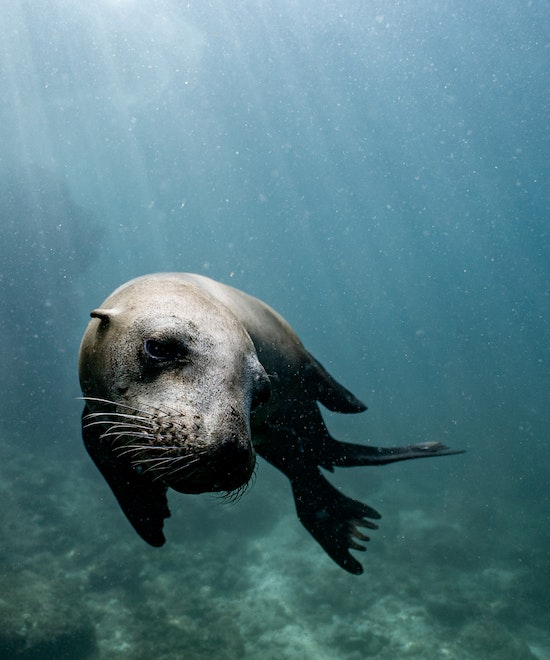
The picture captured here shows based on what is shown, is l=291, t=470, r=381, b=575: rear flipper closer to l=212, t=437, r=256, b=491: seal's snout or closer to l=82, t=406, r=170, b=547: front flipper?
l=82, t=406, r=170, b=547: front flipper

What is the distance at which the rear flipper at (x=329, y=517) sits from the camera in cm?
388

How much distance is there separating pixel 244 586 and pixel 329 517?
8.76 m

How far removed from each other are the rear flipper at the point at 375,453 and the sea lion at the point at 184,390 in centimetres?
2

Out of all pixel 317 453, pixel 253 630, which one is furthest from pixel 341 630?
pixel 317 453

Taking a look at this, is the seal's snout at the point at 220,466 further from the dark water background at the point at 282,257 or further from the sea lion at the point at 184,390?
the dark water background at the point at 282,257

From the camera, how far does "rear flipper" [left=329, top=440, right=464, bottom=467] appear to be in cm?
379

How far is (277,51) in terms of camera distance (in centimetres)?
4312

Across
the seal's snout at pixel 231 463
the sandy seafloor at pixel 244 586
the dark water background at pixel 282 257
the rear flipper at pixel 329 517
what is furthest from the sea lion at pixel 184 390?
the dark water background at pixel 282 257

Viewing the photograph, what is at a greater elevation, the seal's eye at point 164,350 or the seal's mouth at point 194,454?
the seal's eye at point 164,350

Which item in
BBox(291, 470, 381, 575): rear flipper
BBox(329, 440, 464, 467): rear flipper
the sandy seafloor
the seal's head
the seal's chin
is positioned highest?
the seal's head

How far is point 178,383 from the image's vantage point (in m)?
1.78

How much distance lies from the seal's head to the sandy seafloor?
724 centimetres

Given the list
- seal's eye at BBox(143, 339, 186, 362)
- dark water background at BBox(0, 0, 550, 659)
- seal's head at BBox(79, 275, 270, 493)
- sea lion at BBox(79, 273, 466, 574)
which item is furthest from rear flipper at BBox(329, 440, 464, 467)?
dark water background at BBox(0, 0, 550, 659)

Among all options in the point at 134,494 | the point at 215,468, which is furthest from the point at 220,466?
the point at 134,494
